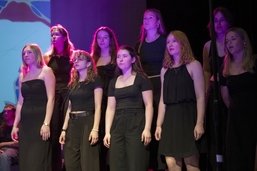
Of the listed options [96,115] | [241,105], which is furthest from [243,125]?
[96,115]

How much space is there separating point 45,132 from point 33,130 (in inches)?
6.0

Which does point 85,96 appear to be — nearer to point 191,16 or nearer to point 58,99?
point 58,99

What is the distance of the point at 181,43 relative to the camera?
4172 millimetres

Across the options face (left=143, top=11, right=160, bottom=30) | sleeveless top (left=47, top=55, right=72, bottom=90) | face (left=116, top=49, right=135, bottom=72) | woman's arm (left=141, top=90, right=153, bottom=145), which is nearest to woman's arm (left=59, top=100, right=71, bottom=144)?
sleeveless top (left=47, top=55, right=72, bottom=90)

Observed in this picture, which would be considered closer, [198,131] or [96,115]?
[198,131]

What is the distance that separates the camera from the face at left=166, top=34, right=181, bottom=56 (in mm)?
4161

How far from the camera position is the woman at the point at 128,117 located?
4285 millimetres

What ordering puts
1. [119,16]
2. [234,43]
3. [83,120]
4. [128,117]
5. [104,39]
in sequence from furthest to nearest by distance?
[119,16] < [104,39] < [83,120] < [128,117] < [234,43]

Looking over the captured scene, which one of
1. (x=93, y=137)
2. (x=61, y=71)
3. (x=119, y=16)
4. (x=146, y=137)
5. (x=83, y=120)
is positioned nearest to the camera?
(x=146, y=137)

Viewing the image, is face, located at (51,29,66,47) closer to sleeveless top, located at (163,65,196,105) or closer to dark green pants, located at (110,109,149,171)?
dark green pants, located at (110,109,149,171)

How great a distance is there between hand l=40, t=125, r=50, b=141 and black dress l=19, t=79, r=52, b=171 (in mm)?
51

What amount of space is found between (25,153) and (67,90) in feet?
2.66

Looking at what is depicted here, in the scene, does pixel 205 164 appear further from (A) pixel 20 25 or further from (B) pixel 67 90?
(A) pixel 20 25

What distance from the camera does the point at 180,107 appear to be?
4094mm
